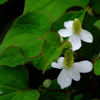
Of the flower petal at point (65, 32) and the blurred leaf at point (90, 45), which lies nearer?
the flower petal at point (65, 32)

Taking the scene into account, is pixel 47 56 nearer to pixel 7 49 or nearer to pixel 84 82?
pixel 7 49

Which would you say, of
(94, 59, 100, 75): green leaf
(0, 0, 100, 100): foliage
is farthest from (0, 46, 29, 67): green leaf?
(94, 59, 100, 75): green leaf

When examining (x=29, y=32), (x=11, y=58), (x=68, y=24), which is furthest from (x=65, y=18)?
(x=11, y=58)

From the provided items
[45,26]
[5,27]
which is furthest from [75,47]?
[5,27]

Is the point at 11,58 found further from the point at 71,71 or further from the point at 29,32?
the point at 71,71

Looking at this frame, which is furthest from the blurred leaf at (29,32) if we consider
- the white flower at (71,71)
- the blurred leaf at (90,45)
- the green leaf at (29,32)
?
the blurred leaf at (90,45)

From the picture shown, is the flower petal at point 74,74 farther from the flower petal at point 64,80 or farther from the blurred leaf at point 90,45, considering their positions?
the blurred leaf at point 90,45
